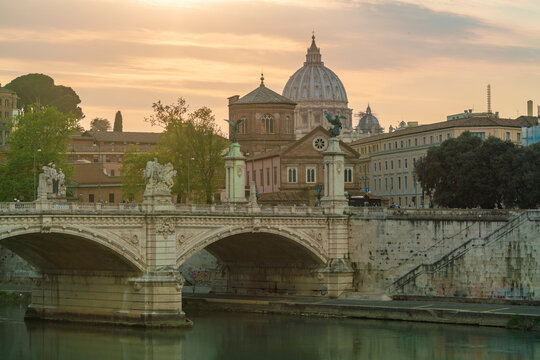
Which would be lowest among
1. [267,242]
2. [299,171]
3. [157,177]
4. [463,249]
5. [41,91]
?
[463,249]

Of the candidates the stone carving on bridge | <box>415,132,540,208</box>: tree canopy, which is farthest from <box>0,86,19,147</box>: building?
the stone carving on bridge

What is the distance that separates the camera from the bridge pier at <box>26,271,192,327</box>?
6438cm

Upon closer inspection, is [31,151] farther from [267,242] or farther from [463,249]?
[463,249]

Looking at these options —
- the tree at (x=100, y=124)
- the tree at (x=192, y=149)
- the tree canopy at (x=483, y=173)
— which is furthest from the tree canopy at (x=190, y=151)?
the tree at (x=100, y=124)

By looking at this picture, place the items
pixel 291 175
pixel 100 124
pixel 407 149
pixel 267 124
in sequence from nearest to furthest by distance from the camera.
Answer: pixel 291 175 → pixel 267 124 → pixel 407 149 → pixel 100 124

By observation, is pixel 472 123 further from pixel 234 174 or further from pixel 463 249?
pixel 463 249

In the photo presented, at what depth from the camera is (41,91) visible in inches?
6437

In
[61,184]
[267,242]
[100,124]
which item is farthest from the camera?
[100,124]

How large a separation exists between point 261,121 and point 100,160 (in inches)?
716

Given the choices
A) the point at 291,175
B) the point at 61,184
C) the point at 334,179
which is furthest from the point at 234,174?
the point at 291,175

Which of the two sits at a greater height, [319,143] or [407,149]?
[407,149]

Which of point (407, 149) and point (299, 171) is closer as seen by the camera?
point (299, 171)

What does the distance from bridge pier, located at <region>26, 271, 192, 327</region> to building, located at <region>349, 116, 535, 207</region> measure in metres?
51.1

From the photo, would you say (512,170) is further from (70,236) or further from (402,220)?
(70,236)
